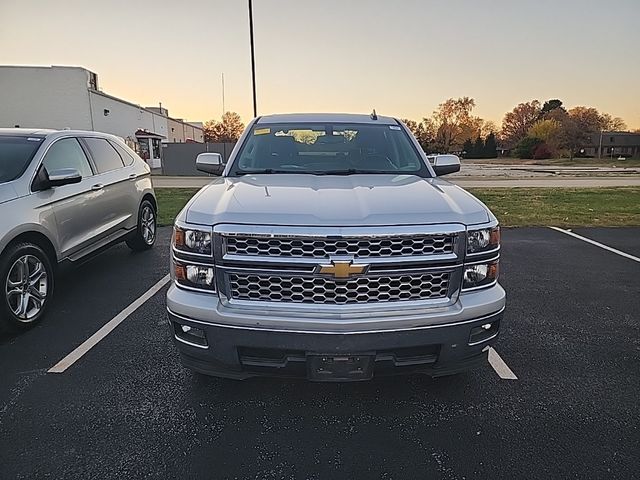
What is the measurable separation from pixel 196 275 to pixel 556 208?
36.8 feet

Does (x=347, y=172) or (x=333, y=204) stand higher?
(x=347, y=172)

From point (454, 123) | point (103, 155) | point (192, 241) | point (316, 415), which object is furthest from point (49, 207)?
point (454, 123)

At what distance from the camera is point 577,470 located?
7.39ft

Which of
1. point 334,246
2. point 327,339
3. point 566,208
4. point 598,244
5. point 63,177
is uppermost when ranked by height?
point 63,177

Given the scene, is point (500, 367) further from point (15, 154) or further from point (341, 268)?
point (15, 154)

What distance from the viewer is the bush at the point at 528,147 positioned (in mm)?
75500

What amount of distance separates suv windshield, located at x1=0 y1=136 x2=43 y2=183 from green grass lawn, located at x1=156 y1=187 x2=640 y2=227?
461 cm

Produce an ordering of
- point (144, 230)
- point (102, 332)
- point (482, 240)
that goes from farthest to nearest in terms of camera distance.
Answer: point (144, 230)
point (102, 332)
point (482, 240)

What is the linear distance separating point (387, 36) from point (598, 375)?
680 inches

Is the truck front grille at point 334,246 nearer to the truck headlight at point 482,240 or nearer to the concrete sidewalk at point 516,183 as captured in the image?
the truck headlight at point 482,240

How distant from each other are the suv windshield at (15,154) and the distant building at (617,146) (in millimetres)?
97062

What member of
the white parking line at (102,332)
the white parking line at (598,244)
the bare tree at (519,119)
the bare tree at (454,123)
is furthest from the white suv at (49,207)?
the bare tree at (519,119)

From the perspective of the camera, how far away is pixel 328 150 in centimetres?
399

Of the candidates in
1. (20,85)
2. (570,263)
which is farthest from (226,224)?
(20,85)
